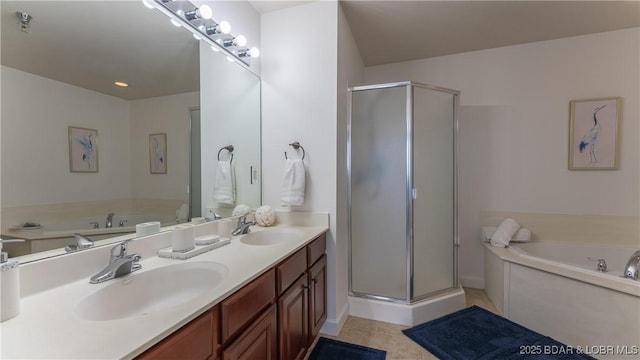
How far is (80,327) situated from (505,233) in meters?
2.99

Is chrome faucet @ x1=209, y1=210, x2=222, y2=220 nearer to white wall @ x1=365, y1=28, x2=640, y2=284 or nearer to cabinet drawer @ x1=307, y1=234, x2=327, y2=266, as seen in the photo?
cabinet drawer @ x1=307, y1=234, x2=327, y2=266

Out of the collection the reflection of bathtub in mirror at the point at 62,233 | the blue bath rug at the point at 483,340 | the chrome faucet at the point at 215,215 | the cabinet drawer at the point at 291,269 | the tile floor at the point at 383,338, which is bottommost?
the tile floor at the point at 383,338

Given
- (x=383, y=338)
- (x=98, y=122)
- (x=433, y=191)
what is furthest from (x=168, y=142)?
(x=433, y=191)

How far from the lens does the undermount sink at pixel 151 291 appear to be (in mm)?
836

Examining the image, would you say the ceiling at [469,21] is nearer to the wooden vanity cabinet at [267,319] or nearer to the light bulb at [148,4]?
the light bulb at [148,4]

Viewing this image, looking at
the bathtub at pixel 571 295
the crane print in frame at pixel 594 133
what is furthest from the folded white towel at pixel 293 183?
the crane print in frame at pixel 594 133

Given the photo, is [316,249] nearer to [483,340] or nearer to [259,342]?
[259,342]

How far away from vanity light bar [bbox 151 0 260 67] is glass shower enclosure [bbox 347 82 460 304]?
94 centimetres

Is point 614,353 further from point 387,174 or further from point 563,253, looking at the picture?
point 387,174

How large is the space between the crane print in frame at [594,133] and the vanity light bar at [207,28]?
2.99 m

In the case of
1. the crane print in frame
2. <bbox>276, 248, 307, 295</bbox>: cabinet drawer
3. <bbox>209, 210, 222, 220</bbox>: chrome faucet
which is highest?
the crane print in frame

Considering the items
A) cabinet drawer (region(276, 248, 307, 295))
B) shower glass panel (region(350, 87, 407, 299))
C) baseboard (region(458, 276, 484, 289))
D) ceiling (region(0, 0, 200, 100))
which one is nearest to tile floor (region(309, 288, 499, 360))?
shower glass panel (region(350, 87, 407, 299))

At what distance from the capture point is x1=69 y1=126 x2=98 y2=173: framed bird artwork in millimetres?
950

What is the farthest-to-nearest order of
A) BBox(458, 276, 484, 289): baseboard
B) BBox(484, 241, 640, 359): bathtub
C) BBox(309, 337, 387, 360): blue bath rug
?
BBox(458, 276, 484, 289): baseboard → BBox(309, 337, 387, 360): blue bath rug → BBox(484, 241, 640, 359): bathtub
